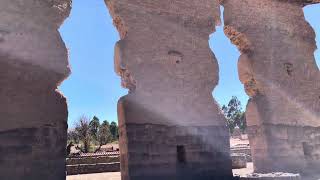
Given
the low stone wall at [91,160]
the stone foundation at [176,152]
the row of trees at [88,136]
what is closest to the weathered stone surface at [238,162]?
the stone foundation at [176,152]

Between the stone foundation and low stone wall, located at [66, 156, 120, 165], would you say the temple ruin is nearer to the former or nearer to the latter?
the stone foundation

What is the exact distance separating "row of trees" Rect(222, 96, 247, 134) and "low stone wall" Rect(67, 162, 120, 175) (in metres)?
31.2

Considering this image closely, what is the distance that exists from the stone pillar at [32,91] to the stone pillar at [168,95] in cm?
154

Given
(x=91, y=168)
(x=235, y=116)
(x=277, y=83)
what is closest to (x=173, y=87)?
(x=277, y=83)

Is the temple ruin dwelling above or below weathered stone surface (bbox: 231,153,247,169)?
above

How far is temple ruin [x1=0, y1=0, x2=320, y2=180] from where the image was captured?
752cm

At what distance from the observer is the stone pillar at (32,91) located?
7.18m

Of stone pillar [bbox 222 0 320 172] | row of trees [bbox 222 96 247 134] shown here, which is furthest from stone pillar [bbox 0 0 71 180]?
row of trees [bbox 222 96 247 134]

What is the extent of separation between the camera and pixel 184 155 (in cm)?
907

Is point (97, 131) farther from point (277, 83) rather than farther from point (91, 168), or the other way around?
point (277, 83)

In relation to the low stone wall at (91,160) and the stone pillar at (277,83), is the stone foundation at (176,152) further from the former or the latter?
the low stone wall at (91,160)

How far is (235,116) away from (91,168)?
133 feet

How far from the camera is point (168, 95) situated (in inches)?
362

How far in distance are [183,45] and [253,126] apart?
11.0 feet
